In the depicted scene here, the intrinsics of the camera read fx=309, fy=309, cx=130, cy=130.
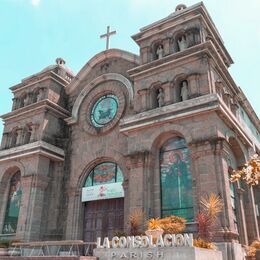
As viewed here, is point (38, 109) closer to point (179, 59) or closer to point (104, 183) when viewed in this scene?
point (104, 183)

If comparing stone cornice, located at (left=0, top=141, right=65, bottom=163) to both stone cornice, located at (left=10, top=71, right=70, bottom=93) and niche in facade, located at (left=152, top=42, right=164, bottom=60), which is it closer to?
stone cornice, located at (left=10, top=71, right=70, bottom=93)

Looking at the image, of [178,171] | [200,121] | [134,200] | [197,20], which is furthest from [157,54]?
[134,200]

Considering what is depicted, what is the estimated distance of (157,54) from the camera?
2189 centimetres

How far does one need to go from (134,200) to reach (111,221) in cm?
423

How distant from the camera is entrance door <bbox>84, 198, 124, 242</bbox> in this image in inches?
813

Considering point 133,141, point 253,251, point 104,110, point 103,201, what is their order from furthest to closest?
point 104,110
point 103,201
point 133,141
point 253,251

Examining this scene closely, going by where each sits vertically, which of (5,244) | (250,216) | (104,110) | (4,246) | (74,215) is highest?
(104,110)

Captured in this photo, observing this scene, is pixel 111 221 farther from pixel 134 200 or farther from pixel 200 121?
pixel 200 121

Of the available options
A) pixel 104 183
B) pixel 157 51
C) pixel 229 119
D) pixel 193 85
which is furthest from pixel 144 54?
pixel 104 183

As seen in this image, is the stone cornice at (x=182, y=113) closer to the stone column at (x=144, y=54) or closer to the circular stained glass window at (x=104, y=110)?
the circular stained glass window at (x=104, y=110)

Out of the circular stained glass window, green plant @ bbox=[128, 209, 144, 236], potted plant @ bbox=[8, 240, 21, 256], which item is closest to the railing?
potted plant @ bbox=[8, 240, 21, 256]

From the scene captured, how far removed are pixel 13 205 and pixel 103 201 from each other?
726cm

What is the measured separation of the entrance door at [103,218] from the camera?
813 inches

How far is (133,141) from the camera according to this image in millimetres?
19344
